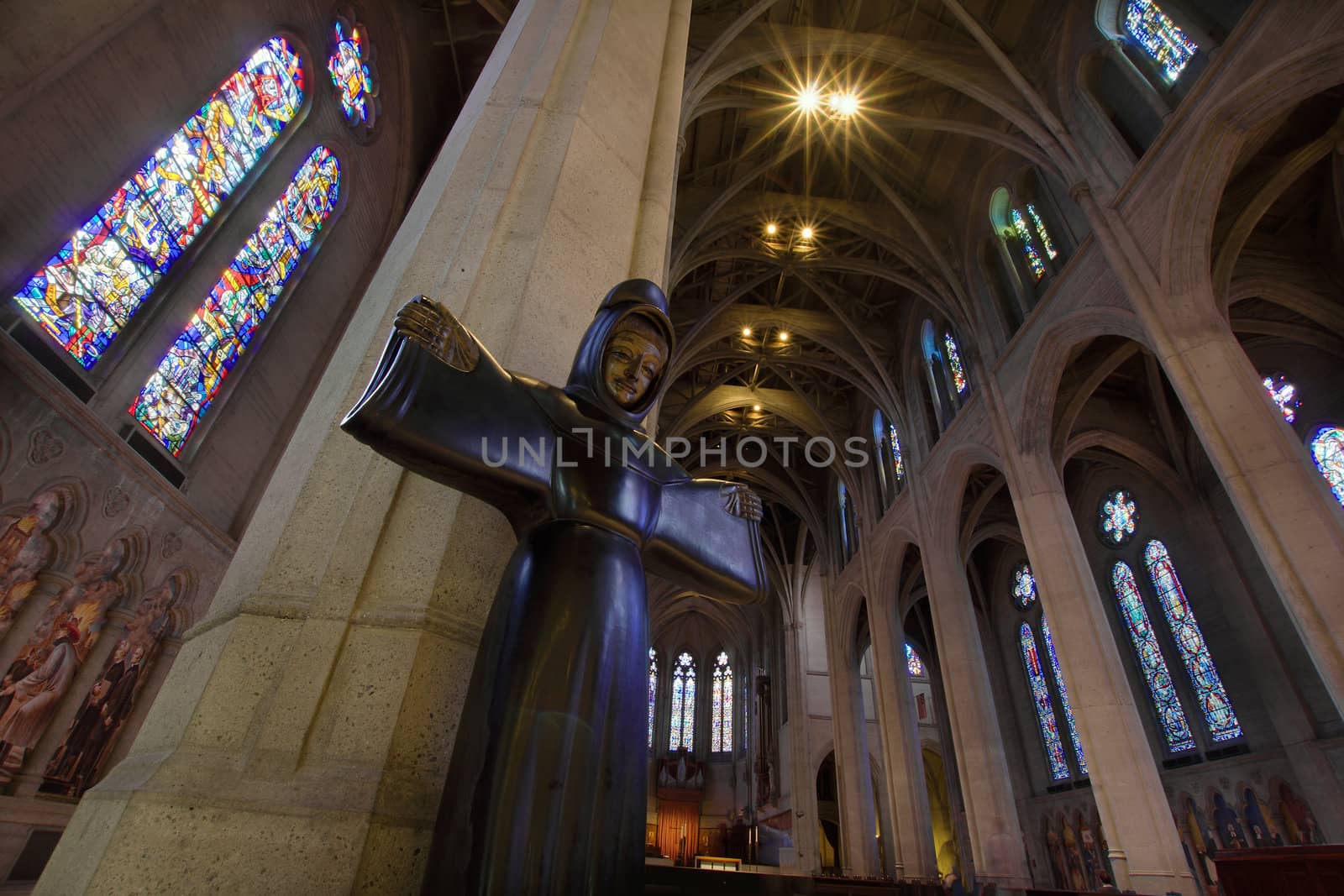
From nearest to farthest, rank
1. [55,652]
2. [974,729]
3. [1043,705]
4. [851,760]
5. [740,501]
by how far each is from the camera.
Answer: [740,501] < [55,652] < [974,729] < [851,760] < [1043,705]

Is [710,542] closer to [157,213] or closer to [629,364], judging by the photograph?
[629,364]

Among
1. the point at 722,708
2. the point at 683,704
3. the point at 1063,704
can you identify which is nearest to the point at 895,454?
the point at 1063,704

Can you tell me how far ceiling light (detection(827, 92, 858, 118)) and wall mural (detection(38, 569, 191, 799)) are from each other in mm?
11727

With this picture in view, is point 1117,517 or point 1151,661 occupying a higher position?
point 1117,517

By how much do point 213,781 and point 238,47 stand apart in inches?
371

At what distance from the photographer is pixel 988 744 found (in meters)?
9.92

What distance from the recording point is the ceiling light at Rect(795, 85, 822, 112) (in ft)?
34.4

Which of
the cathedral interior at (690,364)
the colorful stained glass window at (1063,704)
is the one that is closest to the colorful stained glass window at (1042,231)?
the cathedral interior at (690,364)

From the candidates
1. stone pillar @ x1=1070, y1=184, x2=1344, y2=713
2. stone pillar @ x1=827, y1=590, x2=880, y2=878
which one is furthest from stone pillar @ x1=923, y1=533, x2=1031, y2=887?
stone pillar @ x1=1070, y1=184, x2=1344, y2=713

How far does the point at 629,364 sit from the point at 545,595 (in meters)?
0.60

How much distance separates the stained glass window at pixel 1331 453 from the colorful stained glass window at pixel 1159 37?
658 cm

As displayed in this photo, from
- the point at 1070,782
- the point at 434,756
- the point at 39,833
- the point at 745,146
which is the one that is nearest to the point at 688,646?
the point at 1070,782

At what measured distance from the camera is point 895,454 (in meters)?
14.9

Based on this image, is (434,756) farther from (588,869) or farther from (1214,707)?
(1214,707)
